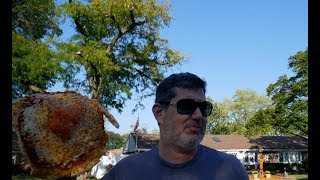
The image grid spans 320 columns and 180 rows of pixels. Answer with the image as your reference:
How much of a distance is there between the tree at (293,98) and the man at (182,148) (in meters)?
33.5

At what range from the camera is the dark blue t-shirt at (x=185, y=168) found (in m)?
2.35

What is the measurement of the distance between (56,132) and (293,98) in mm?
36543

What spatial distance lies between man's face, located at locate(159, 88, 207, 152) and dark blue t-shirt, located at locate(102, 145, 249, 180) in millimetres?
124

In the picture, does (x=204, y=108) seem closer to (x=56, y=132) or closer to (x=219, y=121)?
(x=56, y=132)

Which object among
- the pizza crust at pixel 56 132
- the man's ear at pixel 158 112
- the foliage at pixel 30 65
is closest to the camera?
the pizza crust at pixel 56 132

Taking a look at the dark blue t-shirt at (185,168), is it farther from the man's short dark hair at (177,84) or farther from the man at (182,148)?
the man's short dark hair at (177,84)

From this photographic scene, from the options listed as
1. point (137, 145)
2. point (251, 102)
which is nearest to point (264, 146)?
point (137, 145)

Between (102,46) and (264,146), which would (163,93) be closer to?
(102,46)

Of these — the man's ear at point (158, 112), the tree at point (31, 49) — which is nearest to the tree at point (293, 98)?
the tree at point (31, 49)

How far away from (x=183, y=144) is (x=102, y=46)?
74.5 feet

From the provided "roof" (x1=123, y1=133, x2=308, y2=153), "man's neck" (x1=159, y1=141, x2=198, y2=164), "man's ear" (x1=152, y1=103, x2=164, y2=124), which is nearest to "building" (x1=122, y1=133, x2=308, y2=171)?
"roof" (x1=123, y1=133, x2=308, y2=153)

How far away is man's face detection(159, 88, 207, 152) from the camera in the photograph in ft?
7.29

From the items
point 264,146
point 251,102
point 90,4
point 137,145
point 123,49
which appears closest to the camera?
point 90,4
